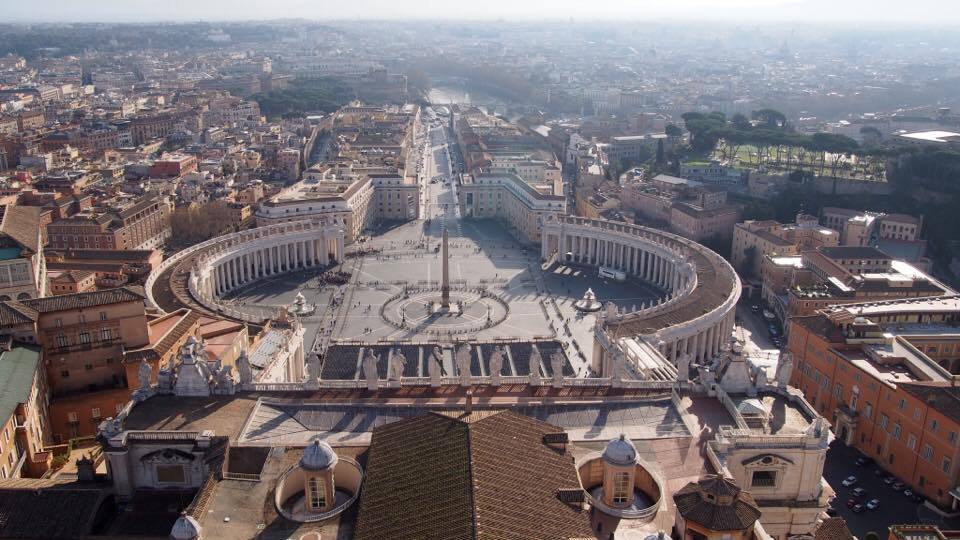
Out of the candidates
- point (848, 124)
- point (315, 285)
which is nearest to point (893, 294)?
point (315, 285)

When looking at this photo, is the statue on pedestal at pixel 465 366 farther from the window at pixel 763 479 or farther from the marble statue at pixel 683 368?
the window at pixel 763 479

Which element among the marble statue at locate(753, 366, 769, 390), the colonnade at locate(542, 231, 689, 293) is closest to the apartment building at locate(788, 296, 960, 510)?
the marble statue at locate(753, 366, 769, 390)

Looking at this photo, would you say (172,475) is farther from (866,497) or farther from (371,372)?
(866,497)

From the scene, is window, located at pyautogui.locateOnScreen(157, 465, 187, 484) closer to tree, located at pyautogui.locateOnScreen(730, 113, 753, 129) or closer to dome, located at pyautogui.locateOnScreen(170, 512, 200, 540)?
dome, located at pyautogui.locateOnScreen(170, 512, 200, 540)

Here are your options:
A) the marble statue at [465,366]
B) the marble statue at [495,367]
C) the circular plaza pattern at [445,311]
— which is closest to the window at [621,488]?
the marble statue at [495,367]

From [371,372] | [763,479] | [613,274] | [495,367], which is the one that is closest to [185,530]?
[371,372]

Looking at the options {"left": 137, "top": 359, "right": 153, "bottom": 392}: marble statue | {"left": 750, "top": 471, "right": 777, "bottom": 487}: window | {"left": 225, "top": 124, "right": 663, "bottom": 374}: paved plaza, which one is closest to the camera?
{"left": 750, "top": 471, "right": 777, "bottom": 487}: window
